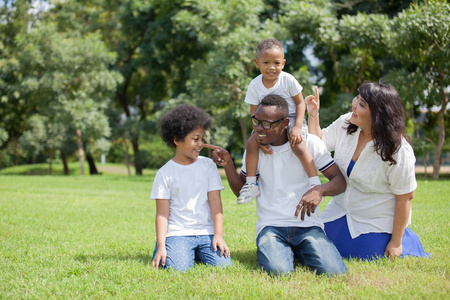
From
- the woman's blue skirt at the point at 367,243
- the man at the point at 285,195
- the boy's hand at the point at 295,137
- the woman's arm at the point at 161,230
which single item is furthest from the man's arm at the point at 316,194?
the woman's arm at the point at 161,230

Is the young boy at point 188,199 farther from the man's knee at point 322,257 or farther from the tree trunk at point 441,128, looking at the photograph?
the tree trunk at point 441,128

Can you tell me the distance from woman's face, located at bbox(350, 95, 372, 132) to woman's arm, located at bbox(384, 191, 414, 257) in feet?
2.33

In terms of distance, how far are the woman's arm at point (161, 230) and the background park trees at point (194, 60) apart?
37.0ft

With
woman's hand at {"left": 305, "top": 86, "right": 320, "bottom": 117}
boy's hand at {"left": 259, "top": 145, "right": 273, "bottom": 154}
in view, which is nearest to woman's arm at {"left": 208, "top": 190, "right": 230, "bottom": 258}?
boy's hand at {"left": 259, "top": 145, "right": 273, "bottom": 154}

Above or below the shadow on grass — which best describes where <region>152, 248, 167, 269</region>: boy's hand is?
above

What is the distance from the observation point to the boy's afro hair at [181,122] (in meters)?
4.13

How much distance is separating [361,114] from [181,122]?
5.44 feet

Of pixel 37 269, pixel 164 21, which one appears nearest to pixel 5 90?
pixel 164 21

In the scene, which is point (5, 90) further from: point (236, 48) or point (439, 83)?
point (439, 83)

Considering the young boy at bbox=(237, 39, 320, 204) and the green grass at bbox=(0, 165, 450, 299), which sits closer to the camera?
the green grass at bbox=(0, 165, 450, 299)

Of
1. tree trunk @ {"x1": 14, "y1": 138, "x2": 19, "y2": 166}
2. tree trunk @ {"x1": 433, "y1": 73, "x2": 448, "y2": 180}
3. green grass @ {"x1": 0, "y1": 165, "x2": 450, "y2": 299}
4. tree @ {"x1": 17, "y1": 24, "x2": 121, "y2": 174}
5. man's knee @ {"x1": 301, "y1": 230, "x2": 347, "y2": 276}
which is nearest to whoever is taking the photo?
green grass @ {"x1": 0, "y1": 165, "x2": 450, "y2": 299}

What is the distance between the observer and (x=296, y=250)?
4.00 m

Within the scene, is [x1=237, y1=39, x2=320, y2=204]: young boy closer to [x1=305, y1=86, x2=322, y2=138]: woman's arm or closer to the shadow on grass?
[x1=305, y1=86, x2=322, y2=138]: woman's arm

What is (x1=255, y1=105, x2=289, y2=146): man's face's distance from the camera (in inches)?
154
